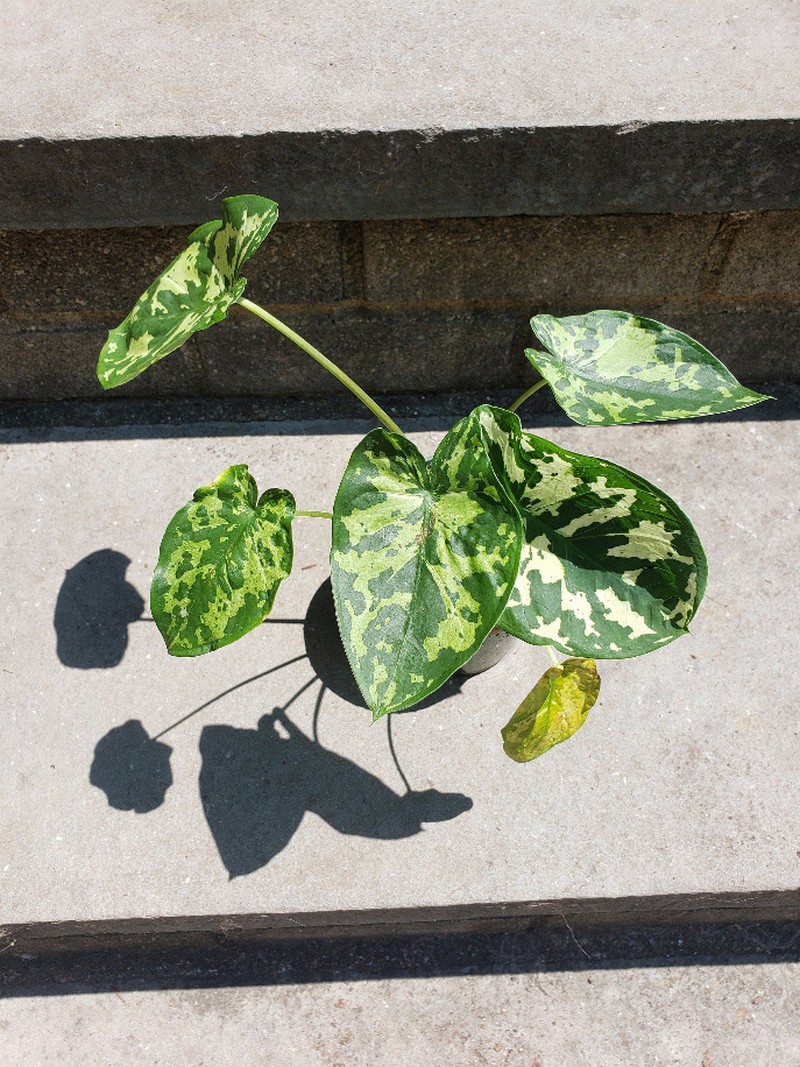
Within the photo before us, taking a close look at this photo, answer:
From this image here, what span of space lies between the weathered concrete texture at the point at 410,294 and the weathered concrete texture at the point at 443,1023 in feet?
3.43

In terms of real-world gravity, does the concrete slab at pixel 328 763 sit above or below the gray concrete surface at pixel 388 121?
below

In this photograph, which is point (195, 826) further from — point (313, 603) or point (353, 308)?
point (353, 308)

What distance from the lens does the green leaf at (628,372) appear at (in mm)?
1044

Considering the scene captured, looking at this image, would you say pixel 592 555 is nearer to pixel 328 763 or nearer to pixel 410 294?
pixel 328 763

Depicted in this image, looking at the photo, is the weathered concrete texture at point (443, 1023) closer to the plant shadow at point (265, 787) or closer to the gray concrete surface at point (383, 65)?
the plant shadow at point (265, 787)

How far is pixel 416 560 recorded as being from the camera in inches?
38.4

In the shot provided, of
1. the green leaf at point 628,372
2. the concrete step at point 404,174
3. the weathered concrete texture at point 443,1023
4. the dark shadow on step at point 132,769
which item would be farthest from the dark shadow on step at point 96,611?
the green leaf at point 628,372

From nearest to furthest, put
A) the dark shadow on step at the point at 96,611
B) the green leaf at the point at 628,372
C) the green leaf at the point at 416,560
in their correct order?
the green leaf at the point at 416,560
the green leaf at the point at 628,372
the dark shadow on step at the point at 96,611

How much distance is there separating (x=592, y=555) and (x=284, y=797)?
1.98 ft

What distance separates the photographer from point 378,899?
127 cm

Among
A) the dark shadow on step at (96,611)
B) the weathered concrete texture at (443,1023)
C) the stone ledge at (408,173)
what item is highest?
the stone ledge at (408,173)

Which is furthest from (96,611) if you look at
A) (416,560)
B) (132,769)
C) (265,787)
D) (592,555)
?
(592,555)

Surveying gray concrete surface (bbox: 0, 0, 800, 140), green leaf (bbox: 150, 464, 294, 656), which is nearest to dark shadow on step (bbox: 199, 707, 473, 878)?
green leaf (bbox: 150, 464, 294, 656)

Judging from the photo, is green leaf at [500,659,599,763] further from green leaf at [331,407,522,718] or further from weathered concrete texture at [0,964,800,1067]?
weathered concrete texture at [0,964,800,1067]
